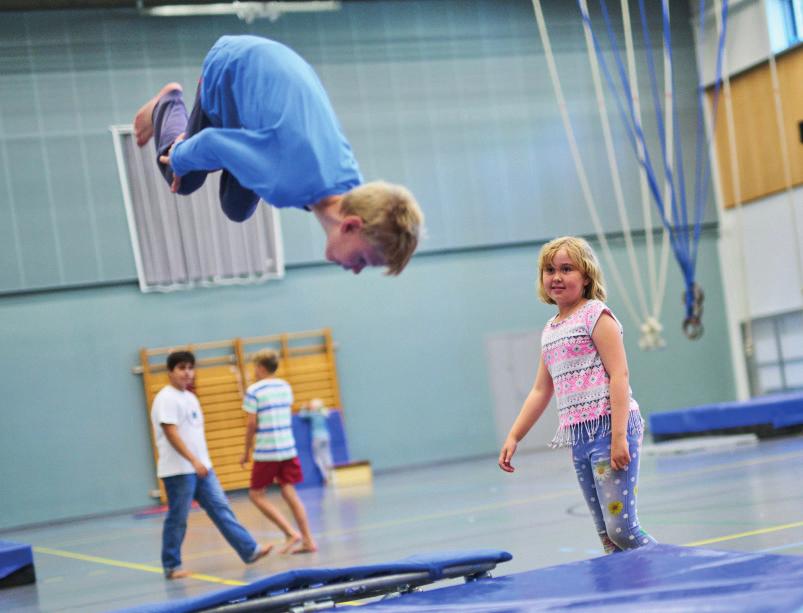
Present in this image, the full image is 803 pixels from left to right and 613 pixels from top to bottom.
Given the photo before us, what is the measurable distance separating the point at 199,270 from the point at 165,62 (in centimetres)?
297

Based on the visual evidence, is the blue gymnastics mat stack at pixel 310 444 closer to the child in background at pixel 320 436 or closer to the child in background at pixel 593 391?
the child in background at pixel 320 436

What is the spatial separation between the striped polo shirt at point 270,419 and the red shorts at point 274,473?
6 cm

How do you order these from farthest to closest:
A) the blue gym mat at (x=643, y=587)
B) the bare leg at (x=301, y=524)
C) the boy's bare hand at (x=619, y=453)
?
the bare leg at (x=301, y=524)
the boy's bare hand at (x=619, y=453)
the blue gym mat at (x=643, y=587)

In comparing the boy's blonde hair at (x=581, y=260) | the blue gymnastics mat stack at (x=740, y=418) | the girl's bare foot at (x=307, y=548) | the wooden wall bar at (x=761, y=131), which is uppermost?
the wooden wall bar at (x=761, y=131)

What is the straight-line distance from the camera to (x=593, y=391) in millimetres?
4035

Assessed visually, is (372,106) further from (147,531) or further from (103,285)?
(147,531)

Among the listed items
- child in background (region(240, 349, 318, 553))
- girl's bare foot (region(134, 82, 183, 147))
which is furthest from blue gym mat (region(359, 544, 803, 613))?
child in background (region(240, 349, 318, 553))

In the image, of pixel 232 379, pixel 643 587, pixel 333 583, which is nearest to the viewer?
pixel 643 587

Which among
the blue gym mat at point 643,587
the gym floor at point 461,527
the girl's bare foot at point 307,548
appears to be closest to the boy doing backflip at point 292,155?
the blue gym mat at point 643,587

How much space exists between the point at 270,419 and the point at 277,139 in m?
4.35

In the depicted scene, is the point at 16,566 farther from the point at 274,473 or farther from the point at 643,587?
the point at 643,587

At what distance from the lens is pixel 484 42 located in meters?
17.2

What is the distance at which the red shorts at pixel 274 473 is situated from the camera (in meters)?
7.94

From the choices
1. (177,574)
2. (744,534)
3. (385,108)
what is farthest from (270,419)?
(385,108)
